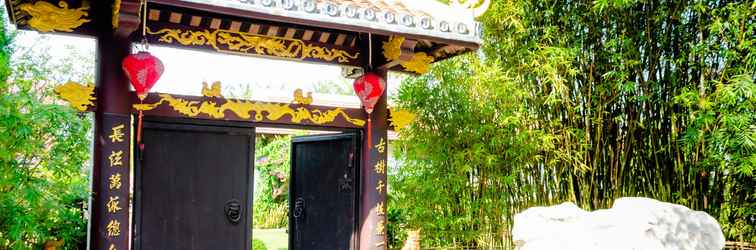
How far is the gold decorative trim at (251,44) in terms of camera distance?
3814mm

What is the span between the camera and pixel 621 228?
321 centimetres

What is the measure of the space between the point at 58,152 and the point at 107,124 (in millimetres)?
285

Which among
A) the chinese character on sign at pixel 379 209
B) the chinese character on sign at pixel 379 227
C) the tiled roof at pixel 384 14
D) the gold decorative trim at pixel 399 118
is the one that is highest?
the tiled roof at pixel 384 14

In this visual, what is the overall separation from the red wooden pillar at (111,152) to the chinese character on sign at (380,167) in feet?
5.10

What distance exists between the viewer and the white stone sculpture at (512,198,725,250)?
3.19m

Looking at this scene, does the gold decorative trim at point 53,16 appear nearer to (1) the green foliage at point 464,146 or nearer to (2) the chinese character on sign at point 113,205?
(2) the chinese character on sign at point 113,205

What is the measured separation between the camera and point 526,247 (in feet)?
11.3

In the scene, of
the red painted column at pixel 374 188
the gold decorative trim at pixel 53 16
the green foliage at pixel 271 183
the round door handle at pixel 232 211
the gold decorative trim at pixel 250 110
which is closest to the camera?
the gold decorative trim at pixel 53 16

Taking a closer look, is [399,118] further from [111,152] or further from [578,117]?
[111,152]

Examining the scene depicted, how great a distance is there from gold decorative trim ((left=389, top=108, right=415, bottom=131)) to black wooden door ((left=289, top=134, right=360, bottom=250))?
0.93 feet

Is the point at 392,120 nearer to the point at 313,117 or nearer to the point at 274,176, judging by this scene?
the point at 313,117

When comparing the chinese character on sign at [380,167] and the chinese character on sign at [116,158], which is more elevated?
the chinese character on sign at [116,158]

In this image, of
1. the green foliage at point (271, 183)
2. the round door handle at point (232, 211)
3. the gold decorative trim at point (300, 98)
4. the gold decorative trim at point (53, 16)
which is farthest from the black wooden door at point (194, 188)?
the green foliage at point (271, 183)

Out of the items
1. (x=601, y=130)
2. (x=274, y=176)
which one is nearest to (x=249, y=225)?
(x=601, y=130)
